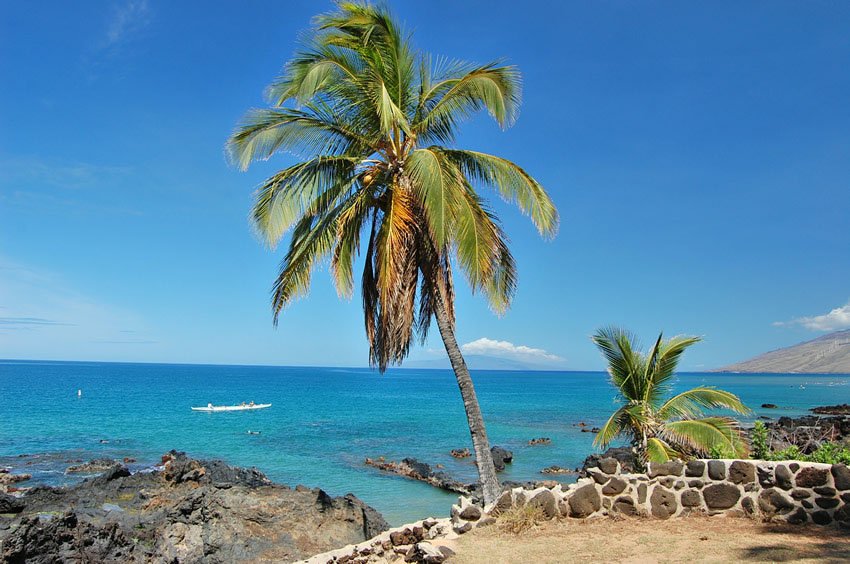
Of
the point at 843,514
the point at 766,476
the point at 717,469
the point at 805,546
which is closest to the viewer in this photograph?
the point at 805,546

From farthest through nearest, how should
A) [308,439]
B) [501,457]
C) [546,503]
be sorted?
[308,439] < [501,457] < [546,503]

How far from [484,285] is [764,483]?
202 inches

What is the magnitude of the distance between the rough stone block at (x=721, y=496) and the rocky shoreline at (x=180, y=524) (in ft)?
27.9

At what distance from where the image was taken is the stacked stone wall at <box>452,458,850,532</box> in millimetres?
8117

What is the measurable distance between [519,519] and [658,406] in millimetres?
5688

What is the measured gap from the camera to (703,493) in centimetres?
876

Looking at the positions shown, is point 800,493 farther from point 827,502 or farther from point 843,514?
point 843,514

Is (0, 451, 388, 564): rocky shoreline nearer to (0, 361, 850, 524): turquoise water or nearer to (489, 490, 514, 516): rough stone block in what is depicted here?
(0, 361, 850, 524): turquoise water

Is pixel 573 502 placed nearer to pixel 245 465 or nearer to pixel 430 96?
pixel 430 96

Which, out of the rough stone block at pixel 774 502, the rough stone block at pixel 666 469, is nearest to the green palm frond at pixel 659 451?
the rough stone block at pixel 666 469

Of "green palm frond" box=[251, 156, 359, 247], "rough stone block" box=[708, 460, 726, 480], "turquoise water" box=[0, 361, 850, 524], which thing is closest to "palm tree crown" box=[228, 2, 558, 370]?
"green palm frond" box=[251, 156, 359, 247]

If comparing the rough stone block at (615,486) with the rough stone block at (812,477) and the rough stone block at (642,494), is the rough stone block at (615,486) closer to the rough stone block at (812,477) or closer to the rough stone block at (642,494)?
the rough stone block at (642,494)

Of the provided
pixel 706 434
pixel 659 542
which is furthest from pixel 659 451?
pixel 659 542

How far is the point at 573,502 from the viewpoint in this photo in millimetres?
9086
